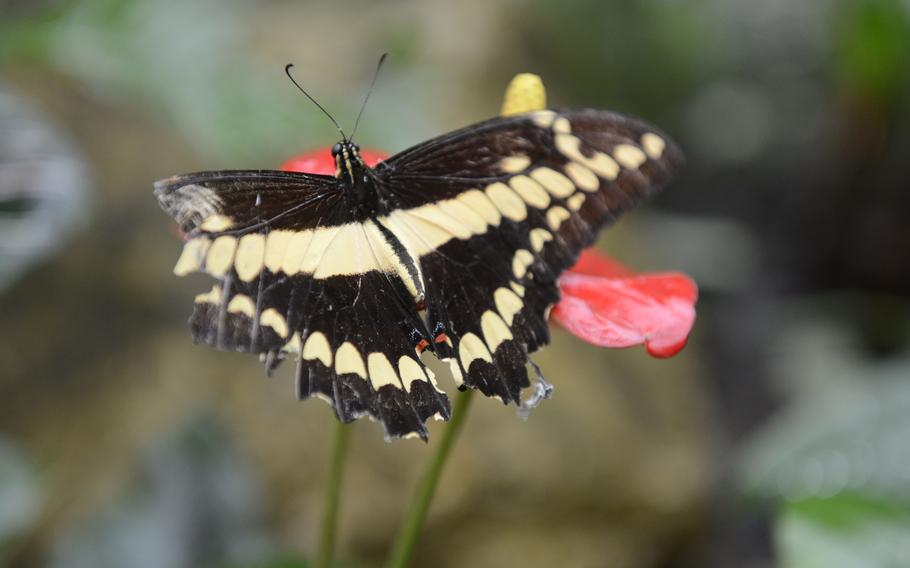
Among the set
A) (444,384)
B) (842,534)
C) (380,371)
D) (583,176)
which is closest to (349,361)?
(380,371)

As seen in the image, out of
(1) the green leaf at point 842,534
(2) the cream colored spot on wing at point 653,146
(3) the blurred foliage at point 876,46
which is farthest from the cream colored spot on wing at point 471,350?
(3) the blurred foliage at point 876,46

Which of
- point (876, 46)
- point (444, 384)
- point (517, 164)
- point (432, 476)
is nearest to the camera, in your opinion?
point (432, 476)

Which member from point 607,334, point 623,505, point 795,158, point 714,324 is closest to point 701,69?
point 795,158

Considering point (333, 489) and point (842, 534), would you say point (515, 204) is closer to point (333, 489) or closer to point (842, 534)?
point (333, 489)

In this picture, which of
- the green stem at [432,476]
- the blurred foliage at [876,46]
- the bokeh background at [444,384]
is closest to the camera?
the green stem at [432,476]

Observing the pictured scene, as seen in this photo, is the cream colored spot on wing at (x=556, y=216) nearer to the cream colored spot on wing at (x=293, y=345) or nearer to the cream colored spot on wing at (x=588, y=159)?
the cream colored spot on wing at (x=588, y=159)

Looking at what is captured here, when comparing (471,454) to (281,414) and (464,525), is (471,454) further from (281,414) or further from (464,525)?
(281,414)

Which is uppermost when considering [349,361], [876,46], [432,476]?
[876,46]
